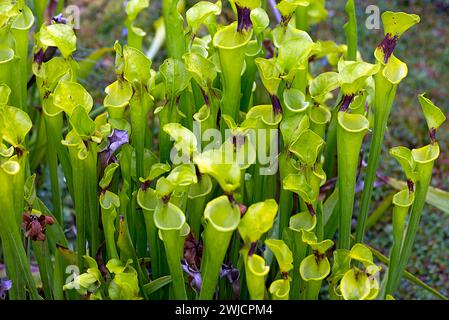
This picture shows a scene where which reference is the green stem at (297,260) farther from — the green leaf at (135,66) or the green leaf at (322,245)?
the green leaf at (135,66)

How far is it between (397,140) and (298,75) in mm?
1163

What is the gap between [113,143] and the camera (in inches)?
37.7

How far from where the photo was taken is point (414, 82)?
2.35 metres

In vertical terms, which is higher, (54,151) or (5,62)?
(5,62)

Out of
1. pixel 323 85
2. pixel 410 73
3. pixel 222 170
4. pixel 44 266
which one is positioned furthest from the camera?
pixel 410 73

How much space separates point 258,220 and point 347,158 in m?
0.23

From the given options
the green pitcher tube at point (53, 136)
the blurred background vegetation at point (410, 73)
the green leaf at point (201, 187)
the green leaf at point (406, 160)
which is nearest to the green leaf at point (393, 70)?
the green leaf at point (406, 160)

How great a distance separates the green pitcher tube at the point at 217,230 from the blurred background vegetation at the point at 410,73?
0.93 meters

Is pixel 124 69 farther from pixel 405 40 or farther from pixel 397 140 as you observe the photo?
pixel 405 40

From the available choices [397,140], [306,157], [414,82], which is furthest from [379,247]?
[306,157]

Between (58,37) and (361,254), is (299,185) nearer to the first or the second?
(361,254)

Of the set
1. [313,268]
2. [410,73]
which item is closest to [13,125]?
[313,268]

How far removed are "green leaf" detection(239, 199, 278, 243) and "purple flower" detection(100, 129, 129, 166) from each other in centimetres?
25
